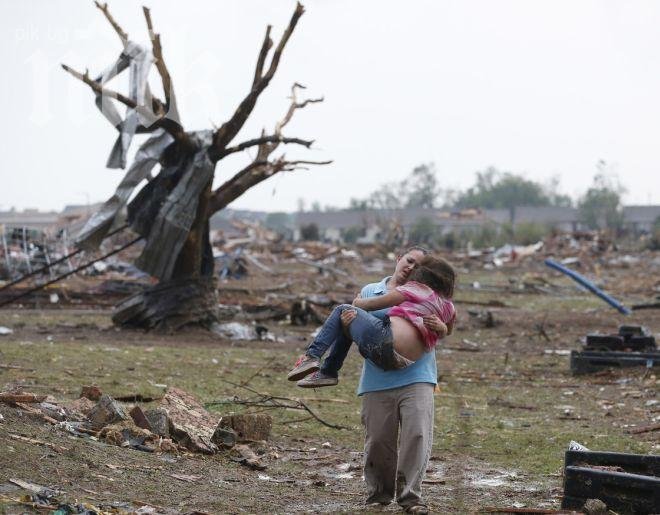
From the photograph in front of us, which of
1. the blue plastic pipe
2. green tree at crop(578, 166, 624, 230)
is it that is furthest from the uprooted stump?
green tree at crop(578, 166, 624, 230)

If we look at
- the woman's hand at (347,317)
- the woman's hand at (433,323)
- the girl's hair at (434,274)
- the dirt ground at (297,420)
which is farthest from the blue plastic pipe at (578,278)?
the woman's hand at (347,317)

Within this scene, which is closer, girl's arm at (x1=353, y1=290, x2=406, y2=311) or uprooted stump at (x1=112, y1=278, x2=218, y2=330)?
girl's arm at (x1=353, y1=290, x2=406, y2=311)

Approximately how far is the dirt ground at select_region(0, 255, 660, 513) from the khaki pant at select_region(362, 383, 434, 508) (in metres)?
0.18

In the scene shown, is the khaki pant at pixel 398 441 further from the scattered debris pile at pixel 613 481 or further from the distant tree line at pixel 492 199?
the distant tree line at pixel 492 199

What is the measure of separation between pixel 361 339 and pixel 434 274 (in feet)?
1.92

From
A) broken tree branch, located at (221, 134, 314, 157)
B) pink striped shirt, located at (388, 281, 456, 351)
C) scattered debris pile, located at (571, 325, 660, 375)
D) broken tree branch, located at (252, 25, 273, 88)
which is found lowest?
scattered debris pile, located at (571, 325, 660, 375)

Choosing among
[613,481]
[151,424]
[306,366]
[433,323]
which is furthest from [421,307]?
[151,424]

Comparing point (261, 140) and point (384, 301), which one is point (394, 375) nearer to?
point (384, 301)

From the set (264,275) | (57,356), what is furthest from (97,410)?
(264,275)

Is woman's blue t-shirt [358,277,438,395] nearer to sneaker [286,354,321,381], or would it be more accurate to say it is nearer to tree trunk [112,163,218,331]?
sneaker [286,354,321,381]

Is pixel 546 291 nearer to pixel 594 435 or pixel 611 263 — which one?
pixel 611 263

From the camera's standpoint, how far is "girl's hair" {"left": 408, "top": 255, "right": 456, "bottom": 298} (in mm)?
5957

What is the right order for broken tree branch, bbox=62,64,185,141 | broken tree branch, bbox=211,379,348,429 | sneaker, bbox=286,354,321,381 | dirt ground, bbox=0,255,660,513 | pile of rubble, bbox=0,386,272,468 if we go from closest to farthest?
sneaker, bbox=286,354,321,381 → dirt ground, bbox=0,255,660,513 → pile of rubble, bbox=0,386,272,468 → broken tree branch, bbox=211,379,348,429 → broken tree branch, bbox=62,64,185,141

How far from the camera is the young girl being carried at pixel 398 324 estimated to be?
5.79 meters
